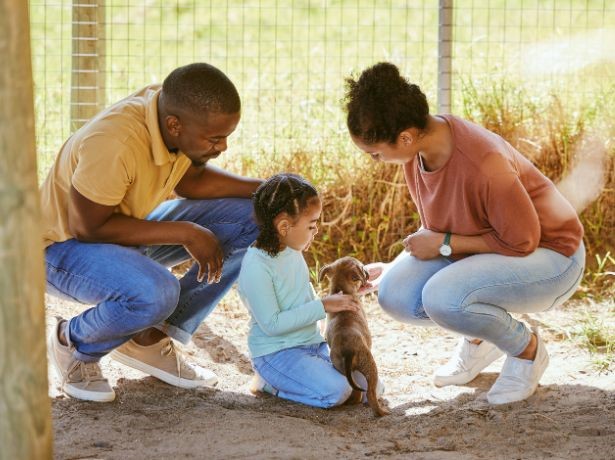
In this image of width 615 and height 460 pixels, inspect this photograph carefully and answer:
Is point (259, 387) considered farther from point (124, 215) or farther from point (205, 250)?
point (124, 215)

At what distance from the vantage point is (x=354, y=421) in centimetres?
421

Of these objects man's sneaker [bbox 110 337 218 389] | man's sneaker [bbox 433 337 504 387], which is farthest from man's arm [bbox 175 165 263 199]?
man's sneaker [bbox 433 337 504 387]

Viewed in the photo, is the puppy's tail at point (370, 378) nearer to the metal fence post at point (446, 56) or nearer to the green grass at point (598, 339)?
the green grass at point (598, 339)

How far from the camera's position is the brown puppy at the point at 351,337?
4246 mm

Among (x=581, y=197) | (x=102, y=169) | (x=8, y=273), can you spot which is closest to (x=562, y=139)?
(x=581, y=197)

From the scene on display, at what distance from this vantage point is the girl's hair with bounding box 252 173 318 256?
4.31 metres

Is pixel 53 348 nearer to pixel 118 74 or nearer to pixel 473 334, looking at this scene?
pixel 473 334

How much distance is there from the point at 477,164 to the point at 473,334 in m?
0.77

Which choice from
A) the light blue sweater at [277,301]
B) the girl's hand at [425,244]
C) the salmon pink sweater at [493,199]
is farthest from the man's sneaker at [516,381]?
the light blue sweater at [277,301]

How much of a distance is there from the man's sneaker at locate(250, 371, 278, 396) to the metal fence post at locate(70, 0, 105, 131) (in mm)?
2990

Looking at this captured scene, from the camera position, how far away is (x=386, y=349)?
18.1ft

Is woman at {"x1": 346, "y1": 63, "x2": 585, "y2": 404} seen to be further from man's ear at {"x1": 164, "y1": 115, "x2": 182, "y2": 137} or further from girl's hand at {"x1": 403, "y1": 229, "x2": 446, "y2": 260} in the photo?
man's ear at {"x1": 164, "y1": 115, "x2": 182, "y2": 137}

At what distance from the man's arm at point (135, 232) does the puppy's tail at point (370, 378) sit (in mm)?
772

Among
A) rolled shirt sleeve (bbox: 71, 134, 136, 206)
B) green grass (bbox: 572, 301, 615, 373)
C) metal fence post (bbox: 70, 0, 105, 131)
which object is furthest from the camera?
metal fence post (bbox: 70, 0, 105, 131)
